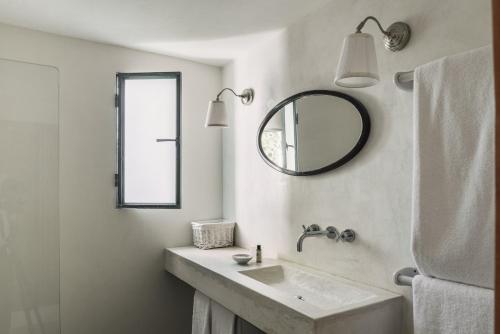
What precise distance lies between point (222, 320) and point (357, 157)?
1162mm

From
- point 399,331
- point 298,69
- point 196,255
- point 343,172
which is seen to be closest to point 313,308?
point 399,331

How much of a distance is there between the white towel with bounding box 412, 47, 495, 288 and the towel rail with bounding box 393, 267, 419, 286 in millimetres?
180

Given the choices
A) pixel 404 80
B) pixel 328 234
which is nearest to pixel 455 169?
pixel 404 80

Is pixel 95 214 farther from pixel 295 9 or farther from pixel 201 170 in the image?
pixel 295 9

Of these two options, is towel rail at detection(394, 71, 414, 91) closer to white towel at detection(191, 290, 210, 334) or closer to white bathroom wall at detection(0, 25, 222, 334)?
white towel at detection(191, 290, 210, 334)

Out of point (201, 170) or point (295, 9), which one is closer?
point (295, 9)

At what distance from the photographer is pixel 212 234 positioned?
2.74m

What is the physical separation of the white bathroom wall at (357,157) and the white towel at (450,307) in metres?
0.27

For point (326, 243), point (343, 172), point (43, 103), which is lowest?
point (326, 243)

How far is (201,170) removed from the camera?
2953 millimetres

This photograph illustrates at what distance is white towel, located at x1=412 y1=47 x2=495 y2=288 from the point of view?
3.84ft

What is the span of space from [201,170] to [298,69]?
1143mm

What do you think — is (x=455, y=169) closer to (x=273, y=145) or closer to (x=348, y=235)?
(x=348, y=235)

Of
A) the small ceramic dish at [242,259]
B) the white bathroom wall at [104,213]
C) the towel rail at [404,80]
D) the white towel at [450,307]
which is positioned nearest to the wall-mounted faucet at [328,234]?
the small ceramic dish at [242,259]
